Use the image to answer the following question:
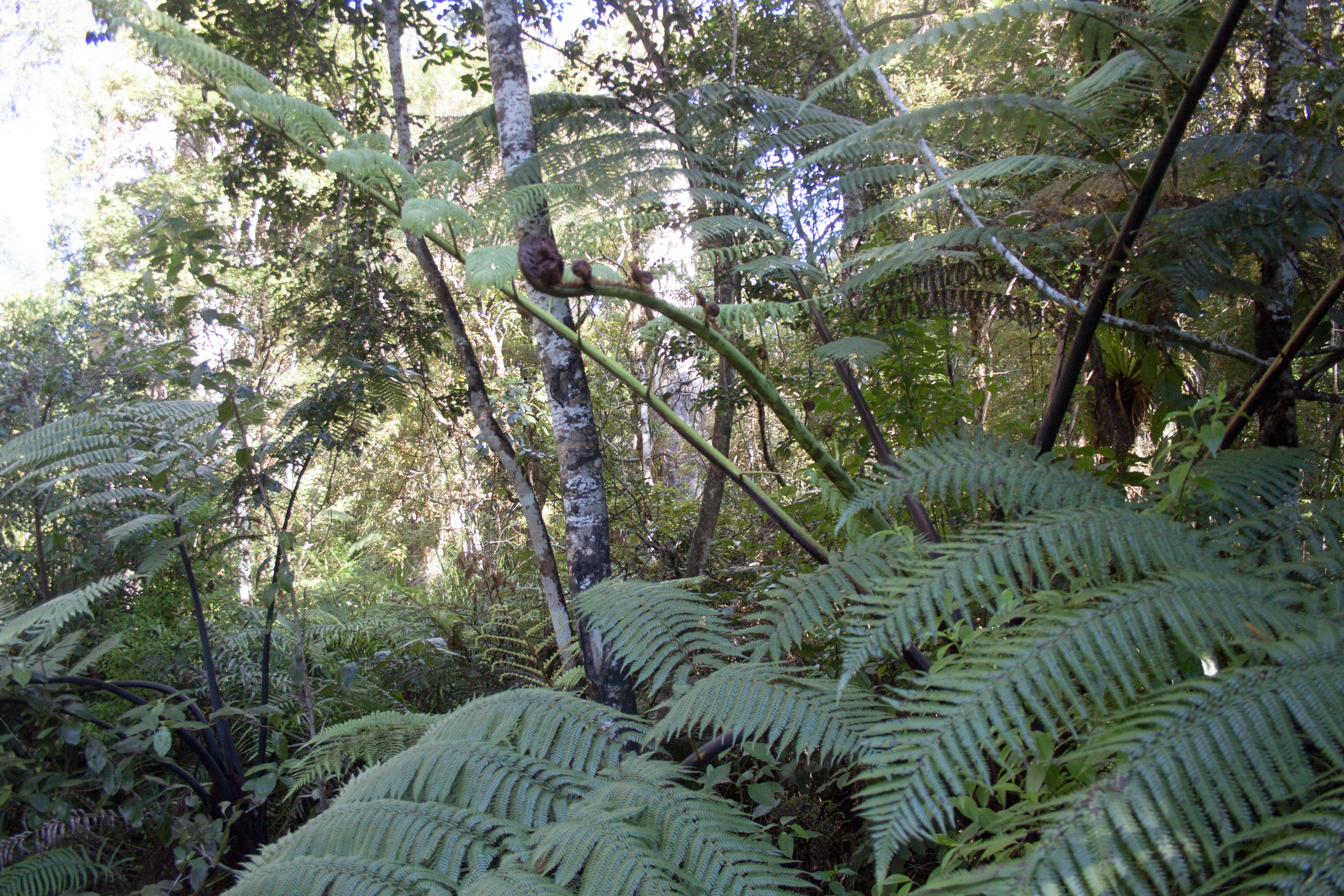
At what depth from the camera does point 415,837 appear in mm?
1028

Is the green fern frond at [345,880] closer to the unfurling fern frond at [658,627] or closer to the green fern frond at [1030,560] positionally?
the unfurling fern frond at [658,627]

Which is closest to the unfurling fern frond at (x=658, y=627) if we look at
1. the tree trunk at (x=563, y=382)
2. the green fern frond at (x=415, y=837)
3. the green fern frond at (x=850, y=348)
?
the green fern frond at (x=415, y=837)

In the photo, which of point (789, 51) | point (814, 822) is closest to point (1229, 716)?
point (814, 822)

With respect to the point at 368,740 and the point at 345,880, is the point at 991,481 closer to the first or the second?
the point at 345,880

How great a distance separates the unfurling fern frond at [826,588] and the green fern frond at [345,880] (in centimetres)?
57

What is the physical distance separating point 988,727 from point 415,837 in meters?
0.84

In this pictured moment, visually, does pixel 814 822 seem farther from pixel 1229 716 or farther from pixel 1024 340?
pixel 1024 340

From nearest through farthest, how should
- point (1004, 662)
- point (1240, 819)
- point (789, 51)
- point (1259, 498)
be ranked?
point (1240, 819) → point (1004, 662) → point (1259, 498) → point (789, 51)

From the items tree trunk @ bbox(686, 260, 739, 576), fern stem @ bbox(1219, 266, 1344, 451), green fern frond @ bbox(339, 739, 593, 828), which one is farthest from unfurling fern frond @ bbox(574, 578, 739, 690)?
tree trunk @ bbox(686, 260, 739, 576)

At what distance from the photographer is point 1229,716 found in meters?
0.61

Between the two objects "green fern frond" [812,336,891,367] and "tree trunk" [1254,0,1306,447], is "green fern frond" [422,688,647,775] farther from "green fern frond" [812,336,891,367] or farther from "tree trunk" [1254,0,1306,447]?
"tree trunk" [1254,0,1306,447]

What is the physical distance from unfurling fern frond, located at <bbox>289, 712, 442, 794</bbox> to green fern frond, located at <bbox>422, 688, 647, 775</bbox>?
1.70 feet

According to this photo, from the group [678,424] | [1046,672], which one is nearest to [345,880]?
[678,424]

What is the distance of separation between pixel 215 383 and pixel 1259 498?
8.66ft
